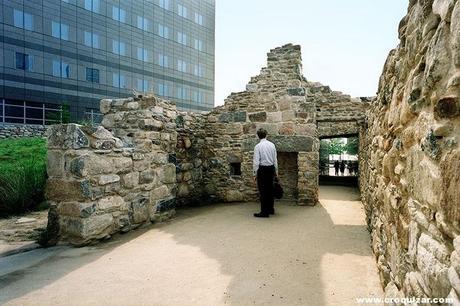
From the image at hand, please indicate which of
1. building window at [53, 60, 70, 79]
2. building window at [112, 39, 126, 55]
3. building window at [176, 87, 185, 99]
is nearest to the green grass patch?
building window at [53, 60, 70, 79]

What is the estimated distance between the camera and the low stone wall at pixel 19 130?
62.0 feet

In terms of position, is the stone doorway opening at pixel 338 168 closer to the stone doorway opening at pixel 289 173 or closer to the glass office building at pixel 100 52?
the stone doorway opening at pixel 289 173

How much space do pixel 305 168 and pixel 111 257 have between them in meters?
4.17

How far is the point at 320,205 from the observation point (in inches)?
247

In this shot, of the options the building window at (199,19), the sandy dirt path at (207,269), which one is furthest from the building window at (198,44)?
the sandy dirt path at (207,269)

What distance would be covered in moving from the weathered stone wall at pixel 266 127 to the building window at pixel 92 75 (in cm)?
2294

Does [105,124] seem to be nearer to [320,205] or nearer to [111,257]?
[111,257]

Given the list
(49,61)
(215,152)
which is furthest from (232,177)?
(49,61)

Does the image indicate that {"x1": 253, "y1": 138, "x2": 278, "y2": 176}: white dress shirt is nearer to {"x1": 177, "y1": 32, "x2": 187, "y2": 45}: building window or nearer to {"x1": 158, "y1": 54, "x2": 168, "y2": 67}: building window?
{"x1": 158, "y1": 54, "x2": 168, "y2": 67}: building window

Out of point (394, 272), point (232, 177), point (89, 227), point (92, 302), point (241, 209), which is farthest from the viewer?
point (232, 177)

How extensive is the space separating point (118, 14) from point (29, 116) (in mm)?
12899

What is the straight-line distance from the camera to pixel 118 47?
2789 centimetres

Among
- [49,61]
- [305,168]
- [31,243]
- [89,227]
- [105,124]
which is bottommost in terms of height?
[31,243]

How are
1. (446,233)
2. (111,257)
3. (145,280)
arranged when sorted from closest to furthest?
(446,233) → (145,280) → (111,257)
